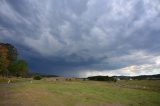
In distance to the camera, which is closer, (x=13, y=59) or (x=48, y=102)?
(x=48, y=102)

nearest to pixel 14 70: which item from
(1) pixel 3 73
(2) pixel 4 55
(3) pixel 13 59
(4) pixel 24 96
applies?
(3) pixel 13 59

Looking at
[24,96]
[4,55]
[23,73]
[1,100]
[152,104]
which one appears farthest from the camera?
[23,73]

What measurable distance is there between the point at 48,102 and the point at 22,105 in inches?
164

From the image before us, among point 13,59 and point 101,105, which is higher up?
point 13,59

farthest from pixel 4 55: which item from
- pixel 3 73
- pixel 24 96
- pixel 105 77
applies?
pixel 24 96

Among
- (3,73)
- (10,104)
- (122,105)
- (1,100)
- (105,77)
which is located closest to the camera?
(10,104)

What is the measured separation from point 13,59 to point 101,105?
95.9 meters

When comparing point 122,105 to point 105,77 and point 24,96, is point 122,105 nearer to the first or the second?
point 24,96

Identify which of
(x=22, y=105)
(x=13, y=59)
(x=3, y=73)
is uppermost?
(x=13, y=59)

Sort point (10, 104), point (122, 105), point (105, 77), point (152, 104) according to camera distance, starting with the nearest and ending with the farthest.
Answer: point (10, 104) < point (122, 105) < point (152, 104) < point (105, 77)

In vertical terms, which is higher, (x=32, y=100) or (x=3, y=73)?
(x=3, y=73)

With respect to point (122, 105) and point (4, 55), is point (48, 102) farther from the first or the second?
point (4, 55)

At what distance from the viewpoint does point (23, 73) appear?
436 feet

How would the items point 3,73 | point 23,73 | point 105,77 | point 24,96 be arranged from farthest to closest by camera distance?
1. point 23,73
2. point 105,77
3. point 3,73
4. point 24,96
